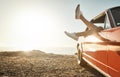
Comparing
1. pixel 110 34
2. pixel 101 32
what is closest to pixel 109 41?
pixel 110 34

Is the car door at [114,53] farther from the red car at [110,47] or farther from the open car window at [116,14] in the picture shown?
the open car window at [116,14]

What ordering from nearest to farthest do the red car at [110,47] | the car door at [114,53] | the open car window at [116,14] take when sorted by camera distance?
the car door at [114,53] → the red car at [110,47] → the open car window at [116,14]

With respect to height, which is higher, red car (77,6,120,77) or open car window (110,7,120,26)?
open car window (110,7,120,26)

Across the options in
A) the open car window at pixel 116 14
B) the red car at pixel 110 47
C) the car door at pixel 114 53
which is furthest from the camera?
the open car window at pixel 116 14

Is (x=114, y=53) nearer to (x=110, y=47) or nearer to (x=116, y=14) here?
(x=110, y=47)

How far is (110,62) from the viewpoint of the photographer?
205 inches

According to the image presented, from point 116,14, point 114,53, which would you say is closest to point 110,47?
point 114,53

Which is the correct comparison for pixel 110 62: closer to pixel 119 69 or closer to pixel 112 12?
pixel 119 69

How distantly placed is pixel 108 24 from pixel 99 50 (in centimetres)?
77

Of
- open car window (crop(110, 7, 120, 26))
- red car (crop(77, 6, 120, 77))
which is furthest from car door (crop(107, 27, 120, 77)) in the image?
open car window (crop(110, 7, 120, 26))

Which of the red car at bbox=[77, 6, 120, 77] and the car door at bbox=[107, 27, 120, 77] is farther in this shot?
the red car at bbox=[77, 6, 120, 77]

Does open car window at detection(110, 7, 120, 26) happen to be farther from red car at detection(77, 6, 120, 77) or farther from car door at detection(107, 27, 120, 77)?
car door at detection(107, 27, 120, 77)

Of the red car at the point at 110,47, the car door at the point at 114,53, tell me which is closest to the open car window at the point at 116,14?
the red car at the point at 110,47

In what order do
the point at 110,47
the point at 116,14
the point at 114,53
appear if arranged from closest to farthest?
the point at 114,53, the point at 110,47, the point at 116,14
